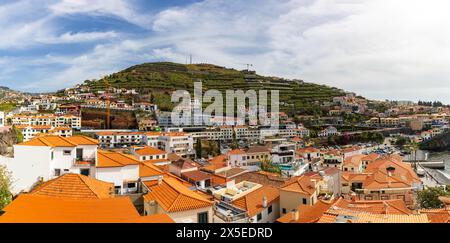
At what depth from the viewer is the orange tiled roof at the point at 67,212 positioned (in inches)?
71.6

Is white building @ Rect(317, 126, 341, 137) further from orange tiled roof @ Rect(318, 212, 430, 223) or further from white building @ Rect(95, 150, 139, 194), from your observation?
orange tiled roof @ Rect(318, 212, 430, 223)

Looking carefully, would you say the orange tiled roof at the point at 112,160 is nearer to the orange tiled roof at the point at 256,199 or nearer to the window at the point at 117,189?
the window at the point at 117,189

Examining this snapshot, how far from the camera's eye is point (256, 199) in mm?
5758

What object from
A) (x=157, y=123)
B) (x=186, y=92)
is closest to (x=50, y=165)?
(x=157, y=123)

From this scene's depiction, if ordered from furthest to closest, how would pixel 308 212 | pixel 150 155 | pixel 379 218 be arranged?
pixel 150 155 → pixel 308 212 → pixel 379 218

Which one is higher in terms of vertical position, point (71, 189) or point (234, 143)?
point (71, 189)

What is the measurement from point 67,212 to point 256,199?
4133 millimetres

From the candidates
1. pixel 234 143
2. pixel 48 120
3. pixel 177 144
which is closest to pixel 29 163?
pixel 177 144

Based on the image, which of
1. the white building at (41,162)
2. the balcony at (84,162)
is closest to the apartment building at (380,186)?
the balcony at (84,162)

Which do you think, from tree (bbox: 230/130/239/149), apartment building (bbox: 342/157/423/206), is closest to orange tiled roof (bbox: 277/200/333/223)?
apartment building (bbox: 342/157/423/206)

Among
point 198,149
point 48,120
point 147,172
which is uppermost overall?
point 48,120

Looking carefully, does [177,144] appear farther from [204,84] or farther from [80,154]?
[204,84]

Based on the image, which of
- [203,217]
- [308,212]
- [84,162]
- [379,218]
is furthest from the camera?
[84,162]

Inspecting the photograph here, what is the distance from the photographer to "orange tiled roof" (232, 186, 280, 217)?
531cm
